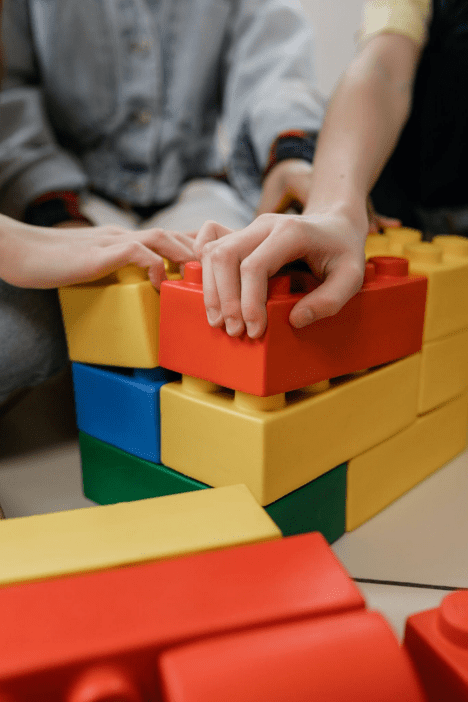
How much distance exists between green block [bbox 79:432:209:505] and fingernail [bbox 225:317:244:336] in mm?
202

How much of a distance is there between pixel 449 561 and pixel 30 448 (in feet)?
2.24

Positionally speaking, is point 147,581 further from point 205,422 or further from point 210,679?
point 205,422

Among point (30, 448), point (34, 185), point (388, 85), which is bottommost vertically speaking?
point (30, 448)

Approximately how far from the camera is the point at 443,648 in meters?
0.36

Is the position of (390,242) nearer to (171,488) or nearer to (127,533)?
(171,488)

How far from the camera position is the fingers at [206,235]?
2.15ft

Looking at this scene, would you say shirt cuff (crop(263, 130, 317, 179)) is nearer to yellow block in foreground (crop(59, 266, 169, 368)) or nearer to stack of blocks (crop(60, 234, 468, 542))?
stack of blocks (crop(60, 234, 468, 542))

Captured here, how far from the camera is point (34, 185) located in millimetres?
1042

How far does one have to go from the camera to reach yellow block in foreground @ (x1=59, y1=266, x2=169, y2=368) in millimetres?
670

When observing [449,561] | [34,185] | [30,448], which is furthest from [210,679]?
[34,185]

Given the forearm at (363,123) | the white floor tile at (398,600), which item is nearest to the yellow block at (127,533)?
the white floor tile at (398,600)

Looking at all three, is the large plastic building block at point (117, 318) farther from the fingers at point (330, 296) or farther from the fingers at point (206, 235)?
the fingers at point (330, 296)

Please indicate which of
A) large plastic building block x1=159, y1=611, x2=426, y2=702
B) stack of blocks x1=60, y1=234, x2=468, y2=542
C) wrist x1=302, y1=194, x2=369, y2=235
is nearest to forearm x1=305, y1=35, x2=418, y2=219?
wrist x1=302, y1=194, x2=369, y2=235

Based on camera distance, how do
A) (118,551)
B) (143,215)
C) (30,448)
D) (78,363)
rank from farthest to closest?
(143,215)
(30,448)
(78,363)
(118,551)
